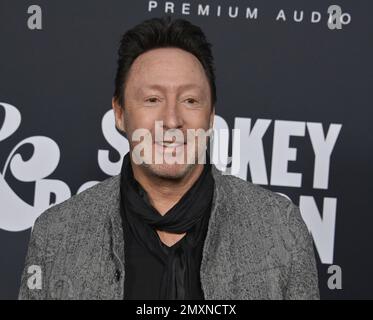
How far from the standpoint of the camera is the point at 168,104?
1217 millimetres

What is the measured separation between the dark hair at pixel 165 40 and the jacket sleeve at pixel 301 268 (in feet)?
0.90

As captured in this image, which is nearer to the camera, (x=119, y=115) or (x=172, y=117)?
(x=172, y=117)

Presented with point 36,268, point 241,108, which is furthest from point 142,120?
point 241,108

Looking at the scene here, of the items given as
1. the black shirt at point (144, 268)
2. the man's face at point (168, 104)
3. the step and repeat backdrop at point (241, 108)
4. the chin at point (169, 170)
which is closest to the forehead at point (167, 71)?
A: the man's face at point (168, 104)

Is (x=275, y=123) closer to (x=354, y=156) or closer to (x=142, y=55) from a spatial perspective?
(x=354, y=156)

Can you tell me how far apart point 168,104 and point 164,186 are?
0.14 m

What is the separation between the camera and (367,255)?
1.69m

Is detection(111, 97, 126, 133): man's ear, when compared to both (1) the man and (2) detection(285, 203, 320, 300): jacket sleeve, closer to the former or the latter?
(1) the man

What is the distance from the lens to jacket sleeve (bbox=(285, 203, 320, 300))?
1.19 meters

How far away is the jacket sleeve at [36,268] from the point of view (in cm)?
123

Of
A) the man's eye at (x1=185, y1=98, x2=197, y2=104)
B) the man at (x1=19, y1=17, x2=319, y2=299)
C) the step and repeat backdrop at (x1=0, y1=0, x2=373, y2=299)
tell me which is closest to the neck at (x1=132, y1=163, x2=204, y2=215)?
the man at (x1=19, y1=17, x2=319, y2=299)

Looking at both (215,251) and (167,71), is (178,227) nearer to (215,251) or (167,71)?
(215,251)

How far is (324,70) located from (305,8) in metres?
0.15
